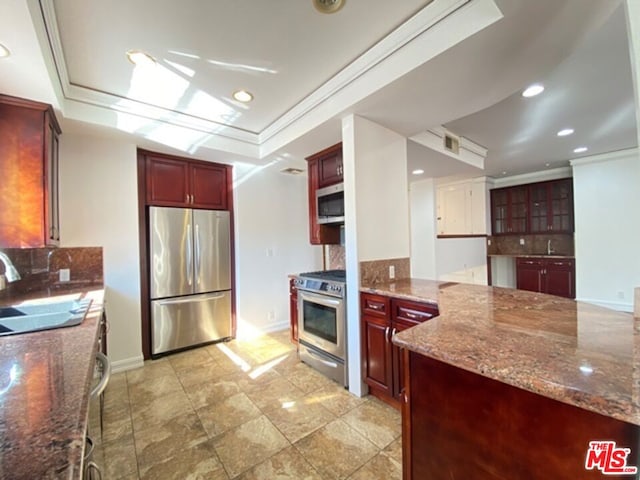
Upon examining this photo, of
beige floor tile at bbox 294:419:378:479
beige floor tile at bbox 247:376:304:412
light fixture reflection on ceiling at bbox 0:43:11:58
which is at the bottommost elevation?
beige floor tile at bbox 294:419:378:479

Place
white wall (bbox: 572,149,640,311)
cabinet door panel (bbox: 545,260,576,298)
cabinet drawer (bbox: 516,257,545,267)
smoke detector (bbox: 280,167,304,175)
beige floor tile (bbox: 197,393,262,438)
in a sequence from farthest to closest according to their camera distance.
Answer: cabinet drawer (bbox: 516,257,545,267), cabinet door panel (bbox: 545,260,576,298), white wall (bbox: 572,149,640,311), smoke detector (bbox: 280,167,304,175), beige floor tile (bbox: 197,393,262,438)

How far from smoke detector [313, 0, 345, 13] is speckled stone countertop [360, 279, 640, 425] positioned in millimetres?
1709

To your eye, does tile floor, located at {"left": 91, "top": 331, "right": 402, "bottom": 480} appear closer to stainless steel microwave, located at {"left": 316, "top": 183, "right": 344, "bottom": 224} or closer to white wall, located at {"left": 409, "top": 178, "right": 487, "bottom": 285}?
stainless steel microwave, located at {"left": 316, "top": 183, "right": 344, "bottom": 224}

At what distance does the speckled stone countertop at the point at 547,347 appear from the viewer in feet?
2.28

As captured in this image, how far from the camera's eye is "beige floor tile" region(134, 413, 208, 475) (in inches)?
65.5

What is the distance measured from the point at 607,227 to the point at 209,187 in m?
6.45

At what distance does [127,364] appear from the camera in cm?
280

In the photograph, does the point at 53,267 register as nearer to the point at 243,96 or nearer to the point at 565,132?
the point at 243,96

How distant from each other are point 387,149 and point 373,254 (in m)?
1.02

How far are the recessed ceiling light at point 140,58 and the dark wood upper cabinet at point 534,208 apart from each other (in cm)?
680

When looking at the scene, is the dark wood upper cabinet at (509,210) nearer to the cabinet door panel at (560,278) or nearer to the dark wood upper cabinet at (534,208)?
the dark wood upper cabinet at (534,208)

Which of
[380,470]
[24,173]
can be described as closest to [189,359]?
[24,173]

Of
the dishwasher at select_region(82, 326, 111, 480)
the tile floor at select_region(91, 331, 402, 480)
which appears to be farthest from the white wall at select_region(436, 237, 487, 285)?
the dishwasher at select_region(82, 326, 111, 480)

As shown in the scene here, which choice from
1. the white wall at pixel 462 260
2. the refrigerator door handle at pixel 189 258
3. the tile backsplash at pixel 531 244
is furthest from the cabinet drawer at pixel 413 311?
the tile backsplash at pixel 531 244
